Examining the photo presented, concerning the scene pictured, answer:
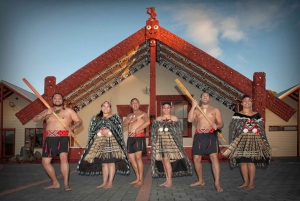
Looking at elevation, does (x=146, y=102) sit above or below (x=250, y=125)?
above

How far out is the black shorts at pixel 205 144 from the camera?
18.2 feet

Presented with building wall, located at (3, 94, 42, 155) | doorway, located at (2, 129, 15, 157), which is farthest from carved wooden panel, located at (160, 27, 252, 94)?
doorway, located at (2, 129, 15, 157)

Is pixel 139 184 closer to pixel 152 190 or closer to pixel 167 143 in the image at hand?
pixel 152 190

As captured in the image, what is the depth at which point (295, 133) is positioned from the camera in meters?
13.8

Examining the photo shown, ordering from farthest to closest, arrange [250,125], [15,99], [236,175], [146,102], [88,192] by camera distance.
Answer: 1. [15,99]
2. [146,102]
3. [236,175]
4. [250,125]
5. [88,192]

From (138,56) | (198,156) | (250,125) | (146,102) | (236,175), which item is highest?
(138,56)

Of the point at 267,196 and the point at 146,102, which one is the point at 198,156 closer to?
the point at 267,196

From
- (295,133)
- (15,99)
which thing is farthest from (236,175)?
(15,99)

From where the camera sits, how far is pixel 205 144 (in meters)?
5.61

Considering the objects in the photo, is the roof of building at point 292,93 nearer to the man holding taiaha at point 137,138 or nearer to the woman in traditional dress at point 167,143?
the woman in traditional dress at point 167,143

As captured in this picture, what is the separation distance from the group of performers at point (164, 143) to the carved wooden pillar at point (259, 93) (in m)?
3.22

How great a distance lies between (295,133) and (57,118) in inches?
452

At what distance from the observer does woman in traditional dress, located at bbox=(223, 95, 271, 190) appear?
5.47 metres

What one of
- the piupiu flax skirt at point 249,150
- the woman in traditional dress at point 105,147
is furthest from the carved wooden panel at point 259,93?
the woman in traditional dress at point 105,147
